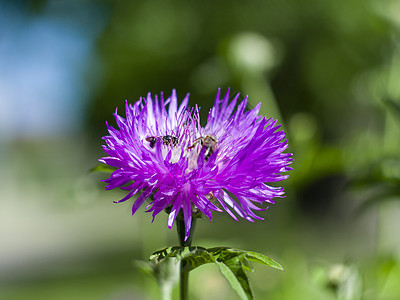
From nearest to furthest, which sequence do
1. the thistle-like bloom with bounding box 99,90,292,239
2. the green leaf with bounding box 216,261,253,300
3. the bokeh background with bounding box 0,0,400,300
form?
the green leaf with bounding box 216,261,253,300 → the thistle-like bloom with bounding box 99,90,292,239 → the bokeh background with bounding box 0,0,400,300

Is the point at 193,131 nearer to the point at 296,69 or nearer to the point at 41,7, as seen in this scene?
the point at 296,69

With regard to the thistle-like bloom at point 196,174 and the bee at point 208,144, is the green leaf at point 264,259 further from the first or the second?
the bee at point 208,144

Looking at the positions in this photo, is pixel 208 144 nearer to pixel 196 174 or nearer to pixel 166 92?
pixel 196 174

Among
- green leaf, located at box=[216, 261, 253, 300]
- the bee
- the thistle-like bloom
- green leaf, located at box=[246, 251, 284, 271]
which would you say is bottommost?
green leaf, located at box=[216, 261, 253, 300]

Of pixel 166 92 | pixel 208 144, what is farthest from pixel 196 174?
pixel 166 92

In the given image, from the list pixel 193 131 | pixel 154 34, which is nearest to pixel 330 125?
pixel 154 34

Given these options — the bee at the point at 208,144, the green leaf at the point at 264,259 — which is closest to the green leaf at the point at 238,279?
the green leaf at the point at 264,259

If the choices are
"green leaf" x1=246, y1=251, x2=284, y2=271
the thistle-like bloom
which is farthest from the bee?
"green leaf" x1=246, y1=251, x2=284, y2=271

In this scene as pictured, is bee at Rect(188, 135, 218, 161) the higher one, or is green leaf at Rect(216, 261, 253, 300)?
bee at Rect(188, 135, 218, 161)

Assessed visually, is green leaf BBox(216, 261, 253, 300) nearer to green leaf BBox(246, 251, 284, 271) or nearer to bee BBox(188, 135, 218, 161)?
green leaf BBox(246, 251, 284, 271)
